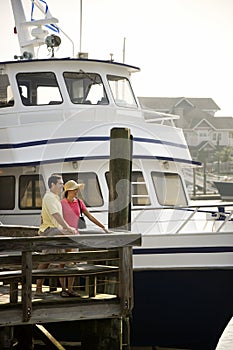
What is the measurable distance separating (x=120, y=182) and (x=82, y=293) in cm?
159

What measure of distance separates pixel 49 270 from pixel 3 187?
4.56m

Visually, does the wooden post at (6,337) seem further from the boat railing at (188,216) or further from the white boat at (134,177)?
the boat railing at (188,216)

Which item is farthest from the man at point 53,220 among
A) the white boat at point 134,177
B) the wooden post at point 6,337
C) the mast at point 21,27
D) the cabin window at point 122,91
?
the mast at point 21,27

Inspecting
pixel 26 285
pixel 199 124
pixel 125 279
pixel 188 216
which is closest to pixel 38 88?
pixel 188 216

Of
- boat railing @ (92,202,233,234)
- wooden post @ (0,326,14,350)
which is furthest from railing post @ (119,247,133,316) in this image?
boat railing @ (92,202,233,234)

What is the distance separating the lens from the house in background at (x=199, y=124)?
224 feet

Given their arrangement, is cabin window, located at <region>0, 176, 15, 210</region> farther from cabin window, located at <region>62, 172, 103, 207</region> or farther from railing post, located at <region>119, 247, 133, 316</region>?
railing post, located at <region>119, 247, 133, 316</region>

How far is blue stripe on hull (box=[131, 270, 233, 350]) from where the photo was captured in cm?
1356

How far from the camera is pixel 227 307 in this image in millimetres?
13648

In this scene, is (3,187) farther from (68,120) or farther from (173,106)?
(173,106)

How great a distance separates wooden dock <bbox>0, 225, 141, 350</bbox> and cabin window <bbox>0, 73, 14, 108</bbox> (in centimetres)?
519

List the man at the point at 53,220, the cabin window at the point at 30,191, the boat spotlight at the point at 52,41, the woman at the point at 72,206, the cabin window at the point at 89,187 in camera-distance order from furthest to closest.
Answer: the boat spotlight at the point at 52,41
the cabin window at the point at 30,191
the cabin window at the point at 89,187
the woman at the point at 72,206
the man at the point at 53,220

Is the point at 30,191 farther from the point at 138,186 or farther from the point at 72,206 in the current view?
the point at 72,206

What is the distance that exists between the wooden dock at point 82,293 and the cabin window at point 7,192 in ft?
11.2
